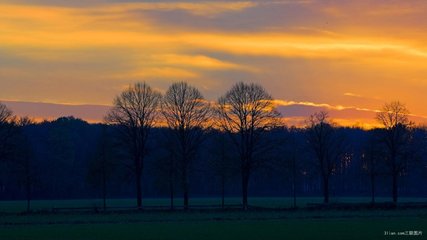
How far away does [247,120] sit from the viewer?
9388cm

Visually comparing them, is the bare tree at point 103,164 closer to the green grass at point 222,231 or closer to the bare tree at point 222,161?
the bare tree at point 222,161

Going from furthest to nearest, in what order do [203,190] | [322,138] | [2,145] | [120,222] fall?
[203,190] → [322,138] → [2,145] → [120,222]

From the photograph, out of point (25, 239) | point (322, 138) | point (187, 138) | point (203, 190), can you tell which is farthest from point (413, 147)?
point (203, 190)

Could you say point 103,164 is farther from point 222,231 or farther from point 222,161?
point 222,231

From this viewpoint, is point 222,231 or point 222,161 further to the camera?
point 222,161

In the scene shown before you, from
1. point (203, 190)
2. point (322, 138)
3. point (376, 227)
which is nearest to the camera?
point (376, 227)

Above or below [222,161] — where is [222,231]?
below

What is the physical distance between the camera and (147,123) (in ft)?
307

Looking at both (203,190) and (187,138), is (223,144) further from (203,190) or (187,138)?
(203,190)

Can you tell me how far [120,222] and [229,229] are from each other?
1458 cm

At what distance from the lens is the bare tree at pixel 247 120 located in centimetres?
9262

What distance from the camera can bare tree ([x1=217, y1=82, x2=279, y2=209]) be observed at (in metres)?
92.6

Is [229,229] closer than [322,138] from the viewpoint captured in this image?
Yes

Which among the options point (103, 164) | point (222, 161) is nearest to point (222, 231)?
point (222, 161)
